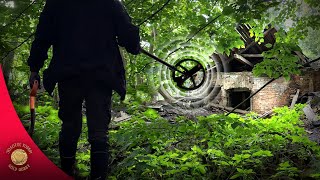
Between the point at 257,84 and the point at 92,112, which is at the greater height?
the point at 92,112

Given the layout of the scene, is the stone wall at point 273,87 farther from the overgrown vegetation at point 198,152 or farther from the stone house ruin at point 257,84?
the overgrown vegetation at point 198,152

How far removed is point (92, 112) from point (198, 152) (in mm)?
1493

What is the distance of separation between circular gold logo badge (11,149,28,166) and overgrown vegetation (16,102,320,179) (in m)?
0.75

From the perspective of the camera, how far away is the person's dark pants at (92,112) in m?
2.27

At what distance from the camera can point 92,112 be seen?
2270mm

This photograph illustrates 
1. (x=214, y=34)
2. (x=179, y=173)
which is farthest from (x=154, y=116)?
(x=179, y=173)

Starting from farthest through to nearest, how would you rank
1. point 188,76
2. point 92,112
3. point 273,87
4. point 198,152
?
point 273,87 → point 198,152 → point 188,76 → point 92,112


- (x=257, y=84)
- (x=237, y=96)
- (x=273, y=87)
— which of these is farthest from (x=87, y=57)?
(x=237, y=96)

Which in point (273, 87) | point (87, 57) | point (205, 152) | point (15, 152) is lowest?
point (205, 152)

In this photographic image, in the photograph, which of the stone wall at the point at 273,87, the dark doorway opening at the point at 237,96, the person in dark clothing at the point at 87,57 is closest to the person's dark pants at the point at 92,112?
the person in dark clothing at the point at 87,57

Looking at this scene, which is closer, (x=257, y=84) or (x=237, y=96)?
(x=257, y=84)

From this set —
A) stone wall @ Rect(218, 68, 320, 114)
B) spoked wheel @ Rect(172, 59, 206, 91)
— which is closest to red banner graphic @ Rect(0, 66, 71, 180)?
spoked wheel @ Rect(172, 59, 206, 91)

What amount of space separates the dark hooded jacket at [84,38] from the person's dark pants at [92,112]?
67 millimetres

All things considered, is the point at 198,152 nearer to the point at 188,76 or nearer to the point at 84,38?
the point at 188,76
